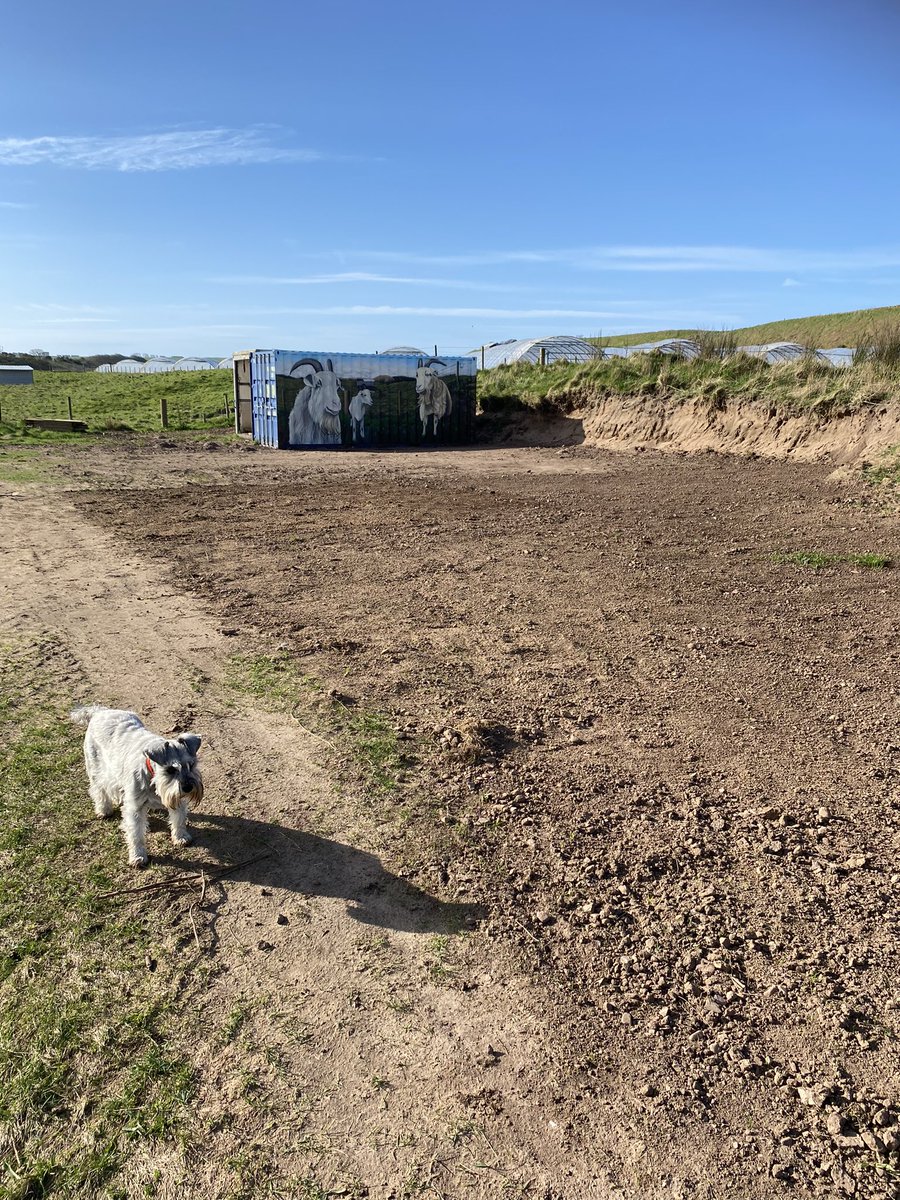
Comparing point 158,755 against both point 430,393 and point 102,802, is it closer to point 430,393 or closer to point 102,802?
point 102,802

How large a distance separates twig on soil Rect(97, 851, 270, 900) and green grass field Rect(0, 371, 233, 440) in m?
24.6

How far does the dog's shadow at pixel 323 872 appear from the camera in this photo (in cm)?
361

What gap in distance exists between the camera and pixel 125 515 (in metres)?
13.1

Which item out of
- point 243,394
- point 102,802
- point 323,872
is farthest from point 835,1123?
point 243,394

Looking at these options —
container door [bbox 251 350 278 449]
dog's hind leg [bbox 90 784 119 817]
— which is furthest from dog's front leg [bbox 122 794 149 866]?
container door [bbox 251 350 278 449]

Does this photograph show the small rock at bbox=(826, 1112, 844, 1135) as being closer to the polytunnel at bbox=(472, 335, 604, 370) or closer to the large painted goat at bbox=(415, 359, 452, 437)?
the large painted goat at bbox=(415, 359, 452, 437)

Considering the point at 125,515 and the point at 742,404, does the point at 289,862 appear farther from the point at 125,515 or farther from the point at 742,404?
the point at 742,404

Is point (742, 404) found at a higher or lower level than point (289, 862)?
higher

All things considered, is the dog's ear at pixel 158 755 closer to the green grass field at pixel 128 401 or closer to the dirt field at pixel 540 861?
the dirt field at pixel 540 861

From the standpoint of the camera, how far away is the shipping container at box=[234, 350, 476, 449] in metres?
26.1

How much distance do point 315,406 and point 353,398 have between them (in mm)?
1409

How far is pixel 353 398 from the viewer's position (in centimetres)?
2711

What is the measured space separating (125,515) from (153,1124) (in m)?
11.6

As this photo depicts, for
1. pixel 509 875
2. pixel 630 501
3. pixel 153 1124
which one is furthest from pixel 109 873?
pixel 630 501
